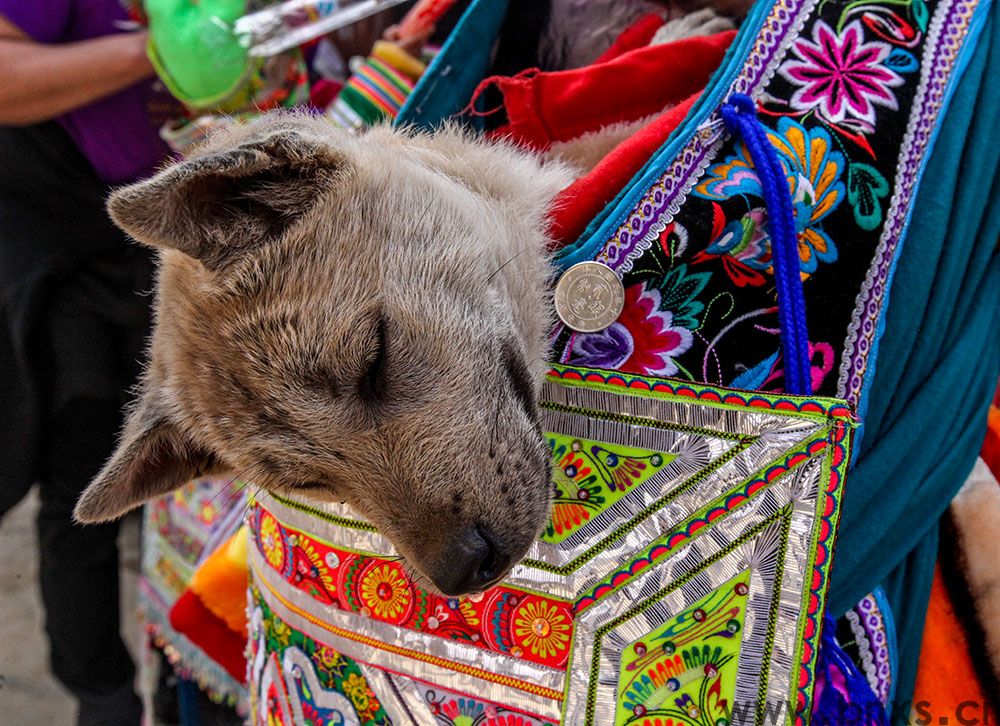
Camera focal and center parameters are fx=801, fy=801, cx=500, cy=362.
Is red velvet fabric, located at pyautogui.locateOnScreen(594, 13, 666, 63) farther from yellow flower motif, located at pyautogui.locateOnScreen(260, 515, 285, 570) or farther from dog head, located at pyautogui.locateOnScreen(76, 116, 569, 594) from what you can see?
yellow flower motif, located at pyautogui.locateOnScreen(260, 515, 285, 570)

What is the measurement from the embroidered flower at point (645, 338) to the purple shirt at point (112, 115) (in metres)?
1.50

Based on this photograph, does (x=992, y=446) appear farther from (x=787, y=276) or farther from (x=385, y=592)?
(x=385, y=592)

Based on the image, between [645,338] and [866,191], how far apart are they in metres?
0.39

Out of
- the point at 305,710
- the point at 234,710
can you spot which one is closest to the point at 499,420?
the point at 305,710

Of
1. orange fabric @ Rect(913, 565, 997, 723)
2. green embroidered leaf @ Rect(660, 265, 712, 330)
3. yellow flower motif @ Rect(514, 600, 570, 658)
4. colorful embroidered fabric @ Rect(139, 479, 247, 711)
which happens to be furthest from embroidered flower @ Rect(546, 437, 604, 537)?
colorful embroidered fabric @ Rect(139, 479, 247, 711)

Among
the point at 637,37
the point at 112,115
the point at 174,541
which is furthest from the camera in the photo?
the point at 174,541

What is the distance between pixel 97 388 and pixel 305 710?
4.21ft

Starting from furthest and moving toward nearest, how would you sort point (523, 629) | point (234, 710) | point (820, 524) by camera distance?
point (234, 710) → point (523, 629) → point (820, 524)

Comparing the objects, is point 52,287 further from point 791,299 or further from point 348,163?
point 791,299

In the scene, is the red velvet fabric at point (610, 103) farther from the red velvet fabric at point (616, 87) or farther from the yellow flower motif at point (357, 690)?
the yellow flower motif at point (357, 690)

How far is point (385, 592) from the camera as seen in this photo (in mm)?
1192

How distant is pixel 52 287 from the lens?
210 centimetres

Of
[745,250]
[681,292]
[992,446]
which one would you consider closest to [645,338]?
[681,292]

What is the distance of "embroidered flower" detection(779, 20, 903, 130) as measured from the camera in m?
1.19
